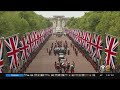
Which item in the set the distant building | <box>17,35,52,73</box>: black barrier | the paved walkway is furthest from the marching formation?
the distant building

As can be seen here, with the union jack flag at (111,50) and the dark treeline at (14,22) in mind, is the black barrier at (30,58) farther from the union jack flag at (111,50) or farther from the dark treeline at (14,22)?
the union jack flag at (111,50)

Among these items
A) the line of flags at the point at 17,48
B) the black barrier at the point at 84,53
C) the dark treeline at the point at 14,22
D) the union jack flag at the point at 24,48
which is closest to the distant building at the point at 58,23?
the dark treeline at the point at 14,22

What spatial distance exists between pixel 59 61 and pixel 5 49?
1.39 meters

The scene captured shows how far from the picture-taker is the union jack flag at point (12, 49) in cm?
916

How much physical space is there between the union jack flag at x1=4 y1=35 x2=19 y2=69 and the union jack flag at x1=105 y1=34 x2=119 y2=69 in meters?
2.24

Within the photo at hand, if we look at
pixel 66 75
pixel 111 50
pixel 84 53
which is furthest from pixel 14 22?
pixel 66 75

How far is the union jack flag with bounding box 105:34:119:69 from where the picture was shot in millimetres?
9133

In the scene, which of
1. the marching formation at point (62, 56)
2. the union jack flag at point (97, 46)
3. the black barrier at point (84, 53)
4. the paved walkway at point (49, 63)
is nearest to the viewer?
the paved walkway at point (49, 63)

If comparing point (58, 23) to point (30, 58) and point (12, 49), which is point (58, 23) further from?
point (12, 49)

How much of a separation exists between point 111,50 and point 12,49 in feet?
7.92

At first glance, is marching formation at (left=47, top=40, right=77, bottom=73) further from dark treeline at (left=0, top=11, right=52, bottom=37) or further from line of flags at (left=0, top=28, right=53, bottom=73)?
dark treeline at (left=0, top=11, right=52, bottom=37)

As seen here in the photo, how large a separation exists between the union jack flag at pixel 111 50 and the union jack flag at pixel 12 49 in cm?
224
